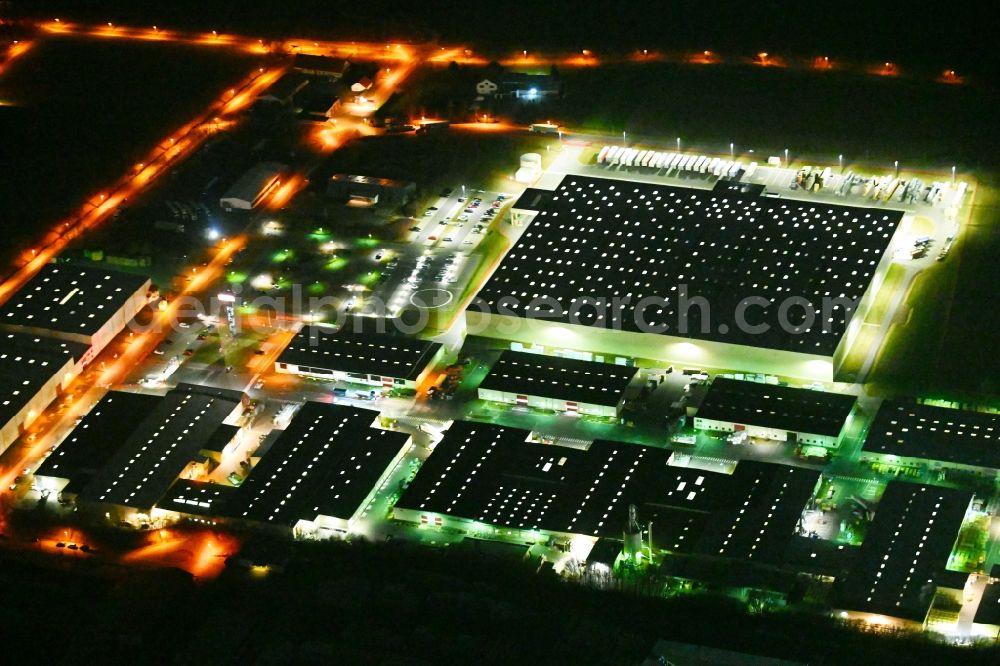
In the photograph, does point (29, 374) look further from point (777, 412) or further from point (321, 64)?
point (321, 64)

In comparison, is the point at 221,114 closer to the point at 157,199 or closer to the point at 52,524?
the point at 157,199

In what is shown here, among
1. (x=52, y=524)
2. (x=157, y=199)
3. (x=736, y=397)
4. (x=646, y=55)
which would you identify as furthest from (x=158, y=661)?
(x=646, y=55)

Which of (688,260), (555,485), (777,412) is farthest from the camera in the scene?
(688,260)

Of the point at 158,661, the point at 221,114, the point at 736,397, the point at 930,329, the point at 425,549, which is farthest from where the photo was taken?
the point at 221,114

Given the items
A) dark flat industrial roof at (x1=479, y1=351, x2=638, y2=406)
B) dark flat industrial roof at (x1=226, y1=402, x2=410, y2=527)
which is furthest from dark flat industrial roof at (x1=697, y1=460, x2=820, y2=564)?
dark flat industrial roof at (x1=226, y1=402, x2=410, y2=527)

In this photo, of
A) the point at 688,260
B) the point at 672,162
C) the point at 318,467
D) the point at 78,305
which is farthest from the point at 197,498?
the point at 672,162
